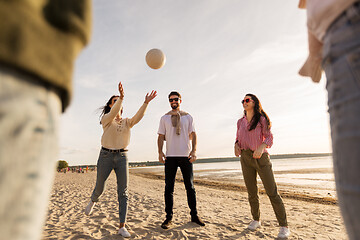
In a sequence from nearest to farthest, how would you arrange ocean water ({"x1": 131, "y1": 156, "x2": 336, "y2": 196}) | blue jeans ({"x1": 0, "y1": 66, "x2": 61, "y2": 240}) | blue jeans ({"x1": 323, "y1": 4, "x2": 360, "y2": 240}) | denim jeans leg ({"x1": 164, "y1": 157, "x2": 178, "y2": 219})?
blue jeans ({"x1": 0, "y1": 66, "x2": 61, "y2": 240}), blue jeans ({"x1": 323, "y1": 4, "x2": 360, "y2": 240}), denim jeans leg ({"x1": 164, "y1": 157, "x2": 178, "y2": 219}), ocean water ({"x1": 131, "y1": 156, "x2": 336, "y2": 196})

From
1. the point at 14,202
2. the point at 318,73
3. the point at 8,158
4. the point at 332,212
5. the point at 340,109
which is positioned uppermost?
the point at 318,73

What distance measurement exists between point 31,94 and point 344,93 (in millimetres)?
1059

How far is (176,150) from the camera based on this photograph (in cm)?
477

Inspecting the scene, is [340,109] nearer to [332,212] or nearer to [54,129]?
[54,129]

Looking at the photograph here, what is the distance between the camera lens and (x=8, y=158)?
0.48 meters

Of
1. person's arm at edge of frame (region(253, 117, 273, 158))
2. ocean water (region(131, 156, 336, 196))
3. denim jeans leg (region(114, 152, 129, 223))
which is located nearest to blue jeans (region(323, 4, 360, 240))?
ocean water (region(131, 156, 336, 196))

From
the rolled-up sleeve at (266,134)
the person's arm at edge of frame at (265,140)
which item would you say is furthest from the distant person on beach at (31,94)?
the rolled-up sleeve at (266,134)

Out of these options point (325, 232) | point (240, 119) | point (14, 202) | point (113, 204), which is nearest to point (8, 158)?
point (14, 202)

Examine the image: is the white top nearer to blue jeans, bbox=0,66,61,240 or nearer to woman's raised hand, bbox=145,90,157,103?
woman's raised hand, bbox=145,90,157,103

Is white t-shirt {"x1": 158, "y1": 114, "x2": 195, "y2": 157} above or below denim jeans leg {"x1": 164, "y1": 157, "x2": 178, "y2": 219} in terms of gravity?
above

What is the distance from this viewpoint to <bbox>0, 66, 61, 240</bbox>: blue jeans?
18.5 inches

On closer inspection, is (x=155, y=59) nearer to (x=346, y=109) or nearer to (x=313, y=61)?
(x=313, y=61)

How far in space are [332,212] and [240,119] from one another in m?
4.57

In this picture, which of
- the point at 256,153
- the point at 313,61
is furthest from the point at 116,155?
the point at 313,61
